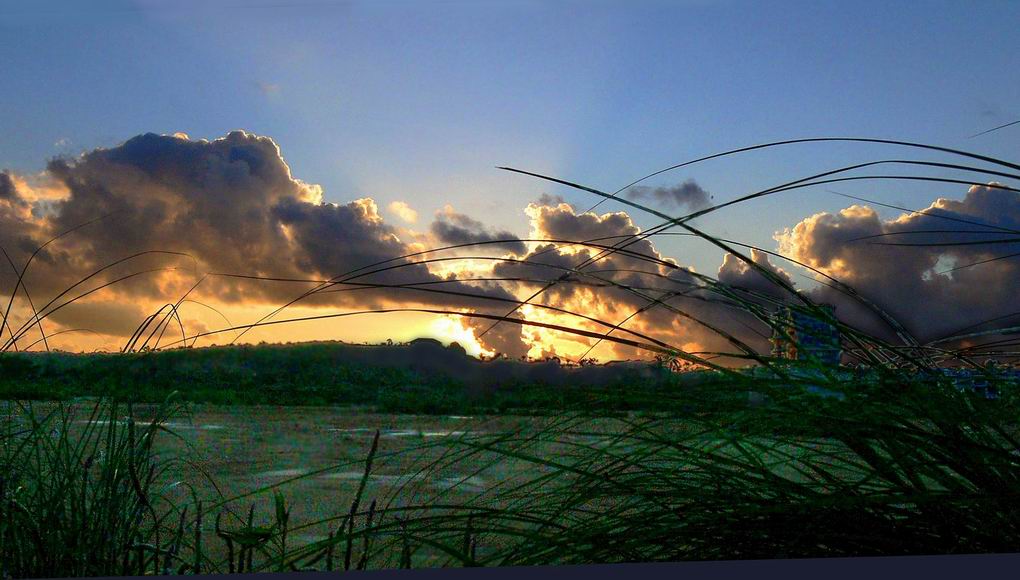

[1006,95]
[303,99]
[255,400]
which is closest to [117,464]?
[303,99]

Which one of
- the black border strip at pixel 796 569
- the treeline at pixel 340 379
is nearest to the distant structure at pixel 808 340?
the treeline at pixel 340 379

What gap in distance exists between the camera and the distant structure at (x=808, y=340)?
885mm

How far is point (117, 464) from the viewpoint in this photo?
130 centimetres

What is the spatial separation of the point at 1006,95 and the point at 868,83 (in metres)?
0.30

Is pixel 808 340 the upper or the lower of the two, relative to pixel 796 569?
upper

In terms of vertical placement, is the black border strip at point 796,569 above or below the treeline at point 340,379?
below

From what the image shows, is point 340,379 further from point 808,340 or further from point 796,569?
point 796,569

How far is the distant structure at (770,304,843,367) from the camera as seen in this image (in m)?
0.88

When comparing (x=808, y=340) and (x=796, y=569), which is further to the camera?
(x=808, y=340)

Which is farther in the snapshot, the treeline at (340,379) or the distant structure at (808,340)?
the treeline at (340,379)

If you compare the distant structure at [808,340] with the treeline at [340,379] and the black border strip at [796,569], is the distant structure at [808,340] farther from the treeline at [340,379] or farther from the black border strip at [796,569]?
the black border strip at [796,569]

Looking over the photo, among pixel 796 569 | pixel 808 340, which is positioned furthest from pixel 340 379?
pixel 796 569

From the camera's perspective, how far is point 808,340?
1.36 metres

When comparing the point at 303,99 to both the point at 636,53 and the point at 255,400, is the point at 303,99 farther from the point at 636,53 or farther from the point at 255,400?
the point at 255,400
